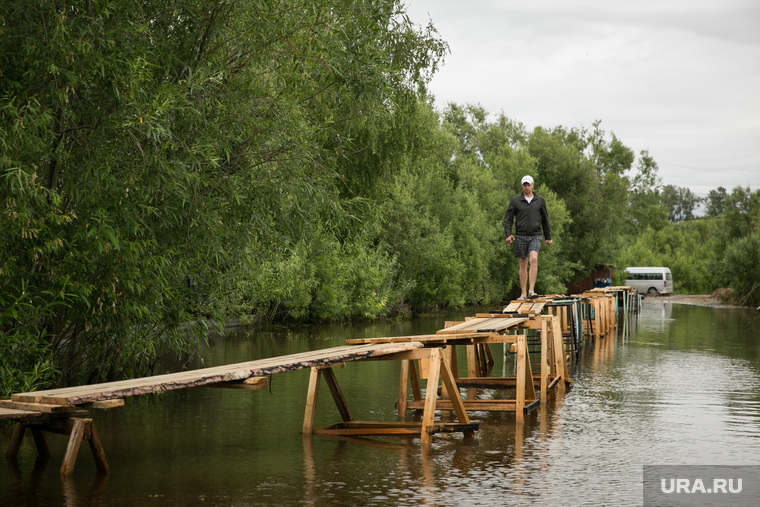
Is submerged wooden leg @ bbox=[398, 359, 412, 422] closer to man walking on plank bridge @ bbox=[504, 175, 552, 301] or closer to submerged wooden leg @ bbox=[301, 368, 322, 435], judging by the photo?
submerged wooden leg @ bbox=[301, 368, 322, 435]

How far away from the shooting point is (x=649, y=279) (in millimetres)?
65000

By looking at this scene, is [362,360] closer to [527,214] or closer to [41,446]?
[41,446]

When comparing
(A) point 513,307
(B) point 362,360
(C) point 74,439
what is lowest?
(C) point 74,439

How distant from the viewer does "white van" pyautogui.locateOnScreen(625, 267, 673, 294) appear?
64375 millimetres

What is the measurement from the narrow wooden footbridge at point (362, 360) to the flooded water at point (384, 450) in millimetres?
216

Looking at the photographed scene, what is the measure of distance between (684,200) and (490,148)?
11989 centimetres

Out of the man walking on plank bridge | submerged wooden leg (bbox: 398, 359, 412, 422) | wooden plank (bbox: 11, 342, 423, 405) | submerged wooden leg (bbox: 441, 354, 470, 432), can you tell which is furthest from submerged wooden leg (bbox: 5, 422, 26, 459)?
the man walking on plank bridge

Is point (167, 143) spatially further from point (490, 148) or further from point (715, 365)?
point (490, 148)

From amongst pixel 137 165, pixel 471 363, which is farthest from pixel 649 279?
pixel 137 165

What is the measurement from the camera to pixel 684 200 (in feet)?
600

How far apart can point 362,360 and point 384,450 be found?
2013mm

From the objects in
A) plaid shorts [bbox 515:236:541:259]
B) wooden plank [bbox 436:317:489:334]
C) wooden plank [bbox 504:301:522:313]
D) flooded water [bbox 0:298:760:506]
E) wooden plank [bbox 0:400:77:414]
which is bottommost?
flooded water [bbox 0:298:760:506]

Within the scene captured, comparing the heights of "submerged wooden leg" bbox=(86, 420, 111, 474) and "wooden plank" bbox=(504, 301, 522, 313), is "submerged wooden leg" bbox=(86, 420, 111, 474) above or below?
below

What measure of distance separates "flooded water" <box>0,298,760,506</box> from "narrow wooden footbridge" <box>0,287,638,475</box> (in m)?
0.22
